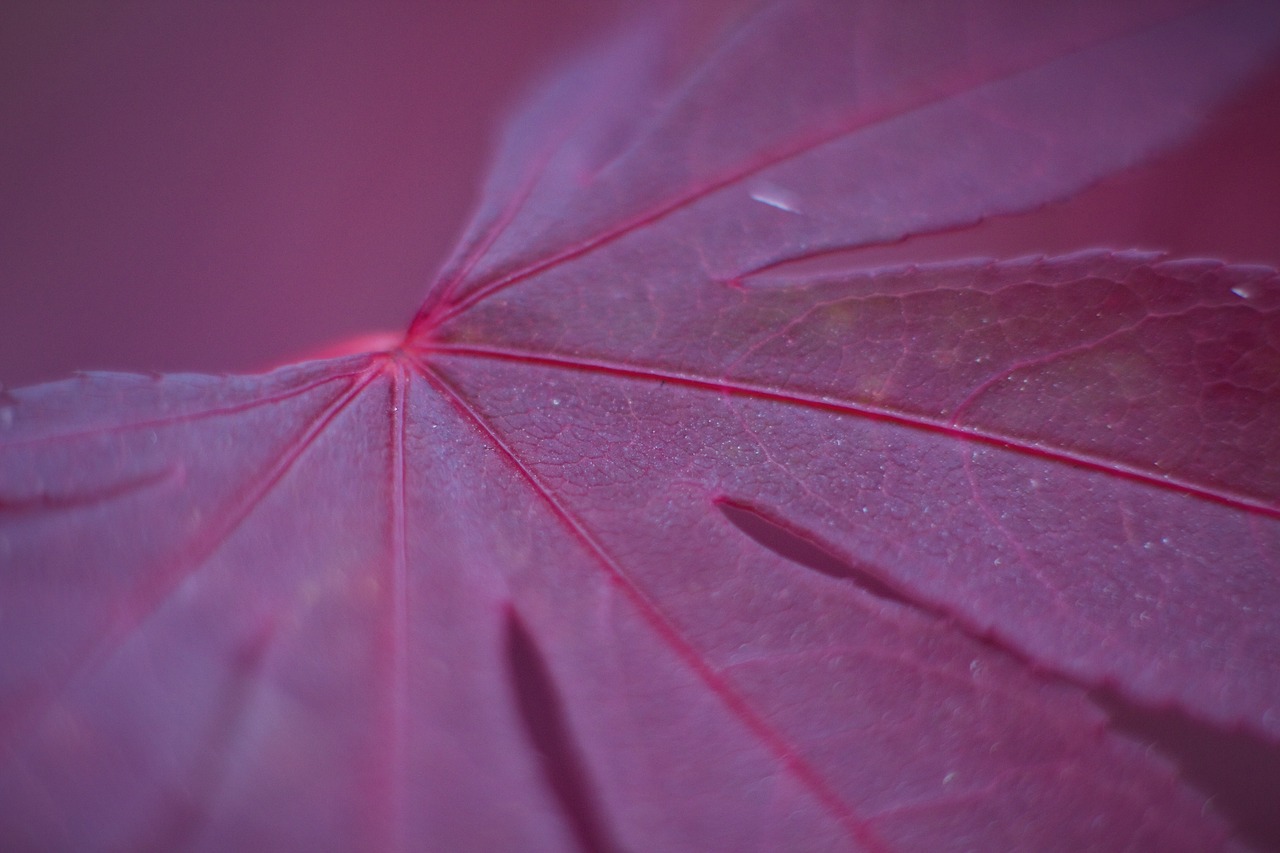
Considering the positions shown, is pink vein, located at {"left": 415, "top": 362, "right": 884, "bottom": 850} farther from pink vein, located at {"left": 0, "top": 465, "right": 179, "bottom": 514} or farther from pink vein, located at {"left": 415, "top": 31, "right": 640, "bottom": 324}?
pink vein, located at {"left": 0, "top": 465, "right": 179, "bottom": 514}

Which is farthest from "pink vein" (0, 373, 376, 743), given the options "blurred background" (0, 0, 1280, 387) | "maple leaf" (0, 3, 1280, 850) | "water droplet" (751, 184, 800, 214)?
"blurred background" (0, 0, 1280, 387)

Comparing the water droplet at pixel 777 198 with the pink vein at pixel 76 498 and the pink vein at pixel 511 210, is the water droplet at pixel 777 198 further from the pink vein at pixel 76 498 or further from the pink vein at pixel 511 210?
the pink vein at pixel 76 498

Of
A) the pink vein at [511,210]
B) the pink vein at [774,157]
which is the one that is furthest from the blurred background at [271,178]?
the pink vein at [774,157]

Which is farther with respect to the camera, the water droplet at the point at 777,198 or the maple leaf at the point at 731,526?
the water droplet at the point at 777,198

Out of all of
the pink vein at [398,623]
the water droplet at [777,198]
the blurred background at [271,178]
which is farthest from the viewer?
the blurred background at [271,178]

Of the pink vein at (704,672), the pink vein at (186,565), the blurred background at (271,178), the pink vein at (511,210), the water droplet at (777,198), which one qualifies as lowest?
the pink vein at (704,672)
